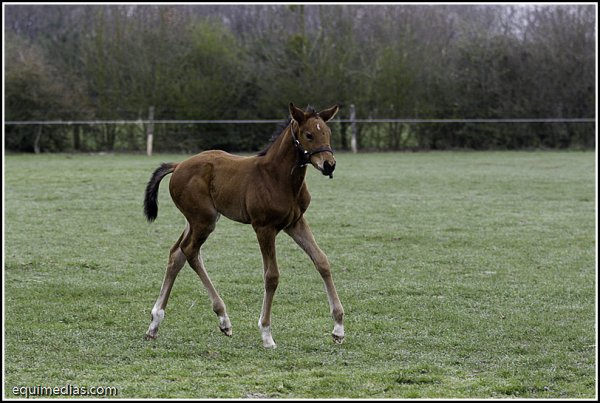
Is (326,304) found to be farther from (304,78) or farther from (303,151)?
(304,78)

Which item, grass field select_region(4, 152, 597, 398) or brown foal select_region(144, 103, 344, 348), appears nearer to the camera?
grass field select_region(4, 152, 597, 398)

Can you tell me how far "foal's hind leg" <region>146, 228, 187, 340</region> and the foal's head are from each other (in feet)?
4.26

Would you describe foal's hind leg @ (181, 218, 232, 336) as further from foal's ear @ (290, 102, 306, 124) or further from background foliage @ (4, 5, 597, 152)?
background foliage @ (4, 5, 597, 152)

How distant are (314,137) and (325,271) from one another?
101 centimetres

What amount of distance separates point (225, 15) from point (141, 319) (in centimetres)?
3466

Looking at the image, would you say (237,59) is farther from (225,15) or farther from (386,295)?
(386,295)

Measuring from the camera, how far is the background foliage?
32656 mm

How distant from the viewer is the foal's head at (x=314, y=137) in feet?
20.1

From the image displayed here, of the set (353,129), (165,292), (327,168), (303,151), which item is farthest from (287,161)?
(353,129)

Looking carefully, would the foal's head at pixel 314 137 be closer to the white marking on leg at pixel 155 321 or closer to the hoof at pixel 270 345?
the hoof at pixel 270 345

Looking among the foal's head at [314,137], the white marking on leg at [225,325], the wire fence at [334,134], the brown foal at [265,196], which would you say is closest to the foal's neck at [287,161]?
the brown foal at [265,196]

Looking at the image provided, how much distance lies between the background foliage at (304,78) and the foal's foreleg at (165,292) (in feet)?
83.7

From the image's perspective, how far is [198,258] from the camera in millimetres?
6895

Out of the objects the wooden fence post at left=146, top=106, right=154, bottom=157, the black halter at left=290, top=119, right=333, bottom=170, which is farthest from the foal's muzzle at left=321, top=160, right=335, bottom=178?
the wooden fence post at left=146, top=106, right=154, bottom=157
